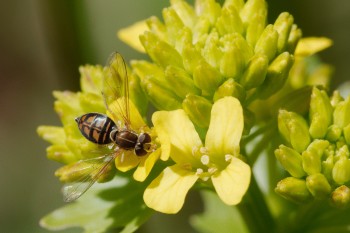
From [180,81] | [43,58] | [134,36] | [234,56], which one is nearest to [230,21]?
[234,56]

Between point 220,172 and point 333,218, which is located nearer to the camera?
point 220,172

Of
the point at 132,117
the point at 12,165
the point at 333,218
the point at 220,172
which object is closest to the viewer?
the point at 220,172

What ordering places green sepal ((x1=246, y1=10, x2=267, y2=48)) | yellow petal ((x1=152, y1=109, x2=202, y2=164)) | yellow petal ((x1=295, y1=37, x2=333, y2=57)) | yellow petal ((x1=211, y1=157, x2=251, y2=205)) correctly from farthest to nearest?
yellow petal ((x1=295, y1=37, x2=333, y2=57)) < green sepal ((x1=246, y1=10, x2=267, y2=48)) < yellow petal ((x1=152, y1=109, x2=202, y2=164)) < yellow petal ((x1=211, y1=157, x2=251, y2=205))

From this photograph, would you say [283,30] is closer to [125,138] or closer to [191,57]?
[191,57]

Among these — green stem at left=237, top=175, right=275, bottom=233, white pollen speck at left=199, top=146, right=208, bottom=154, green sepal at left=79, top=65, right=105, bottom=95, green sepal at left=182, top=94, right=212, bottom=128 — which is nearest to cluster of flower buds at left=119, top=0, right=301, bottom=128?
green sepal at left=182, top=94, right=212, bottom=128

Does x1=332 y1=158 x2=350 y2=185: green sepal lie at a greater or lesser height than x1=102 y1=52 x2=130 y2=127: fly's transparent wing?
lesser

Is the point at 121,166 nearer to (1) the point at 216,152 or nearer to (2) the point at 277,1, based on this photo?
(1) the point at 216,152

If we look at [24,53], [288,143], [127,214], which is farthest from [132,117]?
[24,53]

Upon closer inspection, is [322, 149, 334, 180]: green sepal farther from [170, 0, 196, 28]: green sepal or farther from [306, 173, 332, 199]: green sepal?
[170, 0, 196, 28]: green sepal
